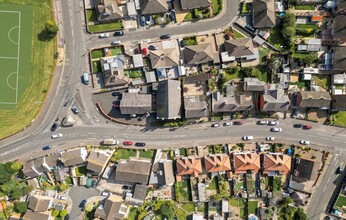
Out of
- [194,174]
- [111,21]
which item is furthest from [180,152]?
[111,21]

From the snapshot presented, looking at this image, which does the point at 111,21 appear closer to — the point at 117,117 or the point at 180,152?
the point at 117,117

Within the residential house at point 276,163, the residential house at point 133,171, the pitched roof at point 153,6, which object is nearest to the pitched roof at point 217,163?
the residential house at point 276,163

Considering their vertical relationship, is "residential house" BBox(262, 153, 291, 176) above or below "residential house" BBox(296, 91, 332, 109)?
below

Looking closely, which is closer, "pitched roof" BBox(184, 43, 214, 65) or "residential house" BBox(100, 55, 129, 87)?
"pitched roof" BBox(184, 43, 214, 65)

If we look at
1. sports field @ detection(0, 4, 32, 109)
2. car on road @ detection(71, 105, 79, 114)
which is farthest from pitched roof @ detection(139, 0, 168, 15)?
car on road @ detection(71, 105, 79, 114)

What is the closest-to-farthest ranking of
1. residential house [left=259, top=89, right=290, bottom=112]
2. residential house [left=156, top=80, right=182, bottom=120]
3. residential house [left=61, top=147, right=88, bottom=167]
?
residential house [left=156, top=80, right=182, bottom=120] → residential house [left=259, top=89, right=290, bottom=112] → residential house [left=61, top=147, right=88, bottom=167]

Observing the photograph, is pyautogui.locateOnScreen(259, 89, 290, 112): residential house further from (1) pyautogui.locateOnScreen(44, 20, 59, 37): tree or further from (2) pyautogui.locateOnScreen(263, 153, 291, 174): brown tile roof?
(1) pyautogui.locateOnScreen(44, 20, 59, 37): tree

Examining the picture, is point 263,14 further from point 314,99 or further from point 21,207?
point 21,207

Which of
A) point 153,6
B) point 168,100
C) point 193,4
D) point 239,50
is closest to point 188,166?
point 168,100

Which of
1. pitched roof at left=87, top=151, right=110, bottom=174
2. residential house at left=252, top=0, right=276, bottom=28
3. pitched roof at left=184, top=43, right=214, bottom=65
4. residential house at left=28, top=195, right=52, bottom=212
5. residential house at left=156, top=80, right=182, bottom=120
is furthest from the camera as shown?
residential house at left=28, top=195, right=52, bottom=212
